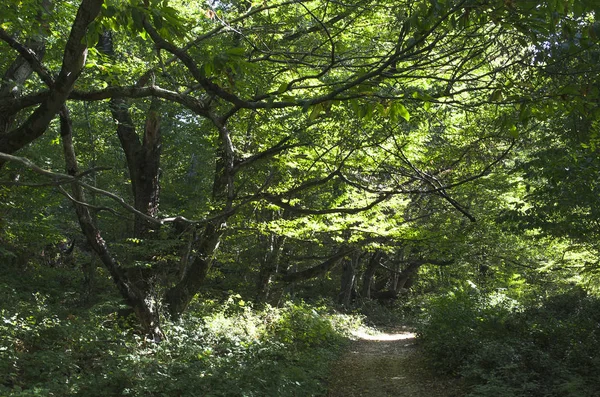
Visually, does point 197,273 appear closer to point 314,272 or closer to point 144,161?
point 144,161

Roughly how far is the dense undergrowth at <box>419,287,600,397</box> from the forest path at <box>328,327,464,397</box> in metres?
0.44

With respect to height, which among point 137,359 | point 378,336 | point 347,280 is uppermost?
point 347,280

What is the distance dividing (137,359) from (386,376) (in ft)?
19.3

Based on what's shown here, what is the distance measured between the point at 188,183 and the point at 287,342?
10.1 meters

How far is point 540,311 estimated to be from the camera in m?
12.4

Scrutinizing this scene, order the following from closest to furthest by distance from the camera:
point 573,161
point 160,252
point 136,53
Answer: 1. point 573,161
2. point 160,252
3. point 136,53

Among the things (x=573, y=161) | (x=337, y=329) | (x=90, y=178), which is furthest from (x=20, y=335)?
(x=337, y=329)

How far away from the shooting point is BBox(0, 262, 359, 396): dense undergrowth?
6.31 m

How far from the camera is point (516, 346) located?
9.62m

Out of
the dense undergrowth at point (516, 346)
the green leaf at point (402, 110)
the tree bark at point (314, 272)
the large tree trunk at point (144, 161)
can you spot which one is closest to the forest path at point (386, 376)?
the dense undergrowth at point (516, 346)

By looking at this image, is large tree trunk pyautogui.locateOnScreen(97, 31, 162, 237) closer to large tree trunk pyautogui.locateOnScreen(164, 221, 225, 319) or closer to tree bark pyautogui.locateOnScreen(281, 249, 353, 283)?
large tree trunk pyautogui.locateOnScreen(164, 221, 225, 319)

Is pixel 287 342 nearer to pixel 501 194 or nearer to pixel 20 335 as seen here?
pixel 20 335

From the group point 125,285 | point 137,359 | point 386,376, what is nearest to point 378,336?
point 386,376

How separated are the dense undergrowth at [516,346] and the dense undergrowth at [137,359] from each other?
2.86 metres
